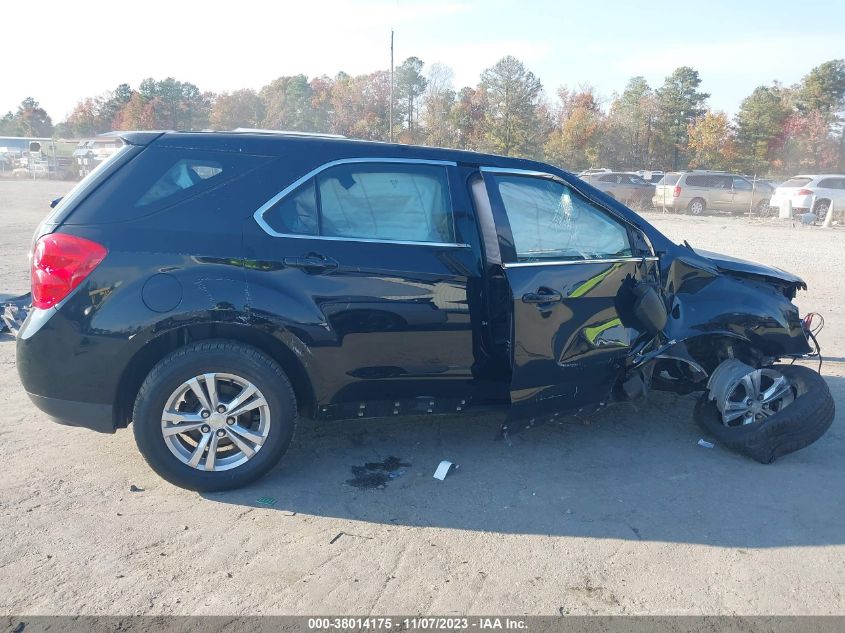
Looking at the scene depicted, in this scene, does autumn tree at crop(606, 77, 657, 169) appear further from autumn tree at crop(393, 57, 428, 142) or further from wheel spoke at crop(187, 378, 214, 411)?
wheel spoke at crop(187, 378, 214, 411)

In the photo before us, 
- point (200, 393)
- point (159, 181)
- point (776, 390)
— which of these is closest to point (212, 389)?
point (200, 393)

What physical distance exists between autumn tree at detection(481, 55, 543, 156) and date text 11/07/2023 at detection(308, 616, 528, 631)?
135 ft

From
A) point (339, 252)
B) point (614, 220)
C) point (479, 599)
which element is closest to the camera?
point (479, 599)

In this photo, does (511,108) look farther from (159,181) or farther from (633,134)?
(159,181)

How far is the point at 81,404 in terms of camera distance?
12.1 ft

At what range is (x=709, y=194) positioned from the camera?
28.8 meters

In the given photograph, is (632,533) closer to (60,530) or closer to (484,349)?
(484,349)

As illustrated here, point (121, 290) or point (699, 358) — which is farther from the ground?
point (121, 290)

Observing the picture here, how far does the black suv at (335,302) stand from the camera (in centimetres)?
366

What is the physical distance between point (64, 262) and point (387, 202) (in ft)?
5.73

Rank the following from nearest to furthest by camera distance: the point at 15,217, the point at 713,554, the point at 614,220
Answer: the point at 713,554, the point at 614,220, the point at 15,217

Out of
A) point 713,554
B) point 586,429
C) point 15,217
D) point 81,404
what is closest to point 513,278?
point 586,429

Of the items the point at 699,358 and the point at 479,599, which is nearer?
the point at 479,599

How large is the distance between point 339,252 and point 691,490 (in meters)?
2.42
